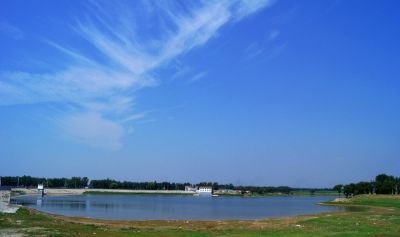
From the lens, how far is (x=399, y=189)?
606ft

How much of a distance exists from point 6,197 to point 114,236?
3498 inches

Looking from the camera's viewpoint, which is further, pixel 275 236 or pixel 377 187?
pixel 377 187

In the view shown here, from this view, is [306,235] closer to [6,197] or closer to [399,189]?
[6,197]

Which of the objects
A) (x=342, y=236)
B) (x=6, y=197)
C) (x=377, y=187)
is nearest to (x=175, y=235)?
(x=342, y=236)

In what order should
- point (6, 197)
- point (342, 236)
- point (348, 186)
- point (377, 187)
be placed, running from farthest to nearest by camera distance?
point (348, 186) < point (377, 187) < point (6, 197) < point (342, 236)

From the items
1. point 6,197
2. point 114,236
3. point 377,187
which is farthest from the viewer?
point 377,187

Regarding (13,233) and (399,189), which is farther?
(399,189)

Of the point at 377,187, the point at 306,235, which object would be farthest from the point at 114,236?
the point at 377,187

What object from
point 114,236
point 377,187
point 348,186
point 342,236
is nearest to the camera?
point 342,236

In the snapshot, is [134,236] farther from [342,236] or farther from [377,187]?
[377,187]

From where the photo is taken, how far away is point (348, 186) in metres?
198

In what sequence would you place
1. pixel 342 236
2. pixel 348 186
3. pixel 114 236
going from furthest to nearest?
pixel 348 186 → pixel 114 236 → pixel 342 236

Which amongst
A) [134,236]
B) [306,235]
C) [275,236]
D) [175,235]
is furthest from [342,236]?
[134,236]

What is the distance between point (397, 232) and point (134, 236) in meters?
22.7
